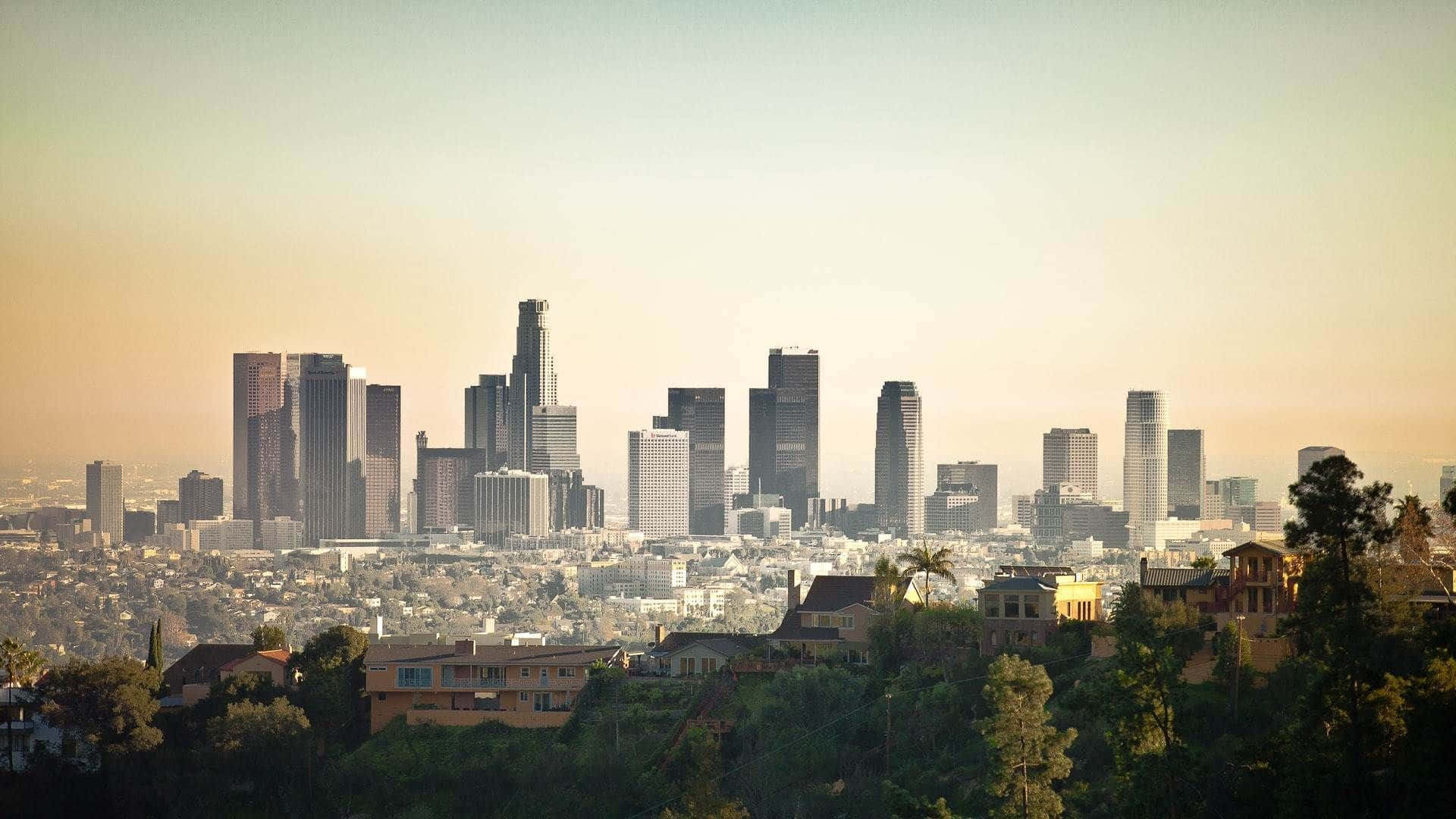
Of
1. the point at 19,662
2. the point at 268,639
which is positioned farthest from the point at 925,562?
the point at 19,662

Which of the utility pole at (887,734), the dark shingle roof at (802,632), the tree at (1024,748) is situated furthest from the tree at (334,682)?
the tree at (1024,748)

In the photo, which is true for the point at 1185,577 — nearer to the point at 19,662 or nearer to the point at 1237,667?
the point at 1237,667

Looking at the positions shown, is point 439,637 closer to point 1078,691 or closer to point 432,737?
point 432,737

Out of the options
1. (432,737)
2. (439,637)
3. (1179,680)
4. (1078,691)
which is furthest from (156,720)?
(1179,680)

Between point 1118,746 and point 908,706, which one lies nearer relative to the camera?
point 1118,746

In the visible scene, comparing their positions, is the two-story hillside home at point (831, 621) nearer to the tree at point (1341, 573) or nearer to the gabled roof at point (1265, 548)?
the gabled roof at point (1265, 548)

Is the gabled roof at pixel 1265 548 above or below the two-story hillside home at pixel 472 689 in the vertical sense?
above
